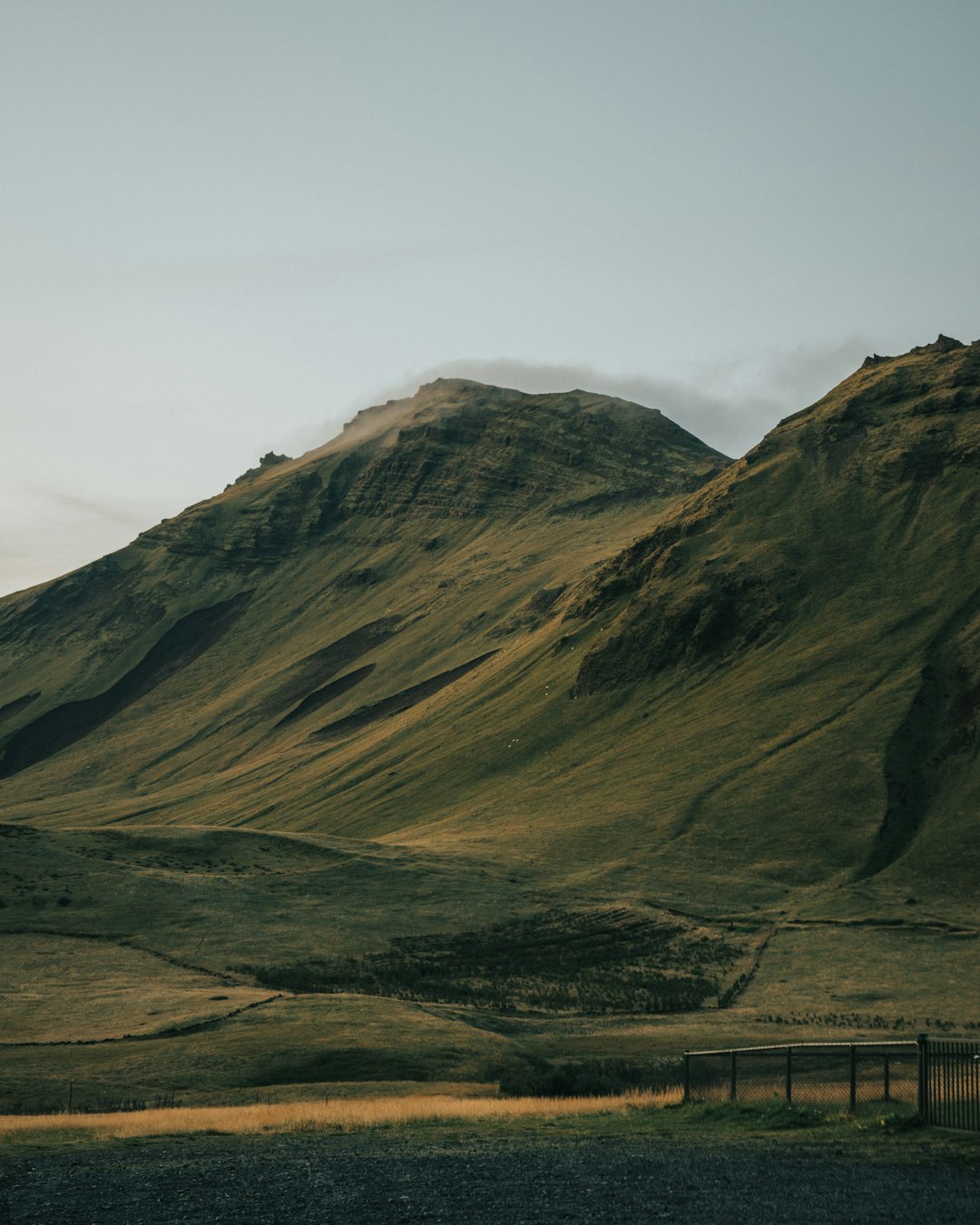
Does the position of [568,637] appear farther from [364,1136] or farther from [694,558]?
[364,1136]

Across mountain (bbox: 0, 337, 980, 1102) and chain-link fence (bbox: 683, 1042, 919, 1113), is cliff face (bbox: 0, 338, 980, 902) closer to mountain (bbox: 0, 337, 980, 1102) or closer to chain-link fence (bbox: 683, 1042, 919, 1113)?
mountain (bbox: 0, 337, 980, 1102)

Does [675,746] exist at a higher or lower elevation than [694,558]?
lower

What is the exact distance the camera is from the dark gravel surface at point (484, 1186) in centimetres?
1966

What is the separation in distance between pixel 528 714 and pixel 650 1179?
144 meters

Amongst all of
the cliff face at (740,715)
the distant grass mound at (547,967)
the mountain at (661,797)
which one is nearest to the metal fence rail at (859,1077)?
the distant grass mound at (547,967)

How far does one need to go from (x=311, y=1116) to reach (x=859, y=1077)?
13.4 m

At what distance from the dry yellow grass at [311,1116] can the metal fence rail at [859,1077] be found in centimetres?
176

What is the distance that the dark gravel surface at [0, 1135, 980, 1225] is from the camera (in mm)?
19656

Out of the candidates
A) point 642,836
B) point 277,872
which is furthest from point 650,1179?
point 642,836

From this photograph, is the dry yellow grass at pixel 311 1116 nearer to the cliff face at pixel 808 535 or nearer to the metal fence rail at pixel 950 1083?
the metal fence rail at pixel 950 1083

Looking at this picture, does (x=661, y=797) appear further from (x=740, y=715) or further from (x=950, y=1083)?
(x=950, y=1083)

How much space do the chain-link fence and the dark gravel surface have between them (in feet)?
12.6

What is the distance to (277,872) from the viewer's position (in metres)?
101

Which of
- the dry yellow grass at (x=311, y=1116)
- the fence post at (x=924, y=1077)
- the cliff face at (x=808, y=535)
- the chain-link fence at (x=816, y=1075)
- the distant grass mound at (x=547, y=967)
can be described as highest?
the cliff face at (x=808, y=535)
